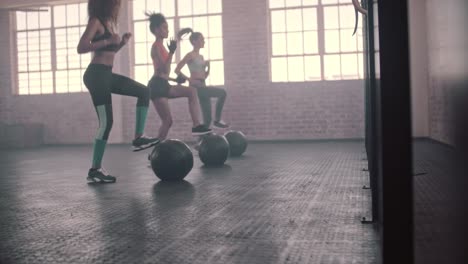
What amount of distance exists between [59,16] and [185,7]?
11.3 feet

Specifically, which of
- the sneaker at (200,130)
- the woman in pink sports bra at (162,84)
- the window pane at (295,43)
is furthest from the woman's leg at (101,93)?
→ the window pane at (295,43)

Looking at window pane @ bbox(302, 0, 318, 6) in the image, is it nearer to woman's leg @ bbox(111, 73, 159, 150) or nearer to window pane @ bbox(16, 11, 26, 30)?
woman's leg @ bbox(111, 73, 159, 150)

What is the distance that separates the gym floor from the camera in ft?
6.21

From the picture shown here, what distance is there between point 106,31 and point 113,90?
54cm

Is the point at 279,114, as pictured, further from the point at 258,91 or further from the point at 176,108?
the point at 176,108

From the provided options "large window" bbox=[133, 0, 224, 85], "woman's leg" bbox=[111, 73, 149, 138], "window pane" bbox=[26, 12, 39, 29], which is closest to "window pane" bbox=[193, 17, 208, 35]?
"large window" bbox=[133, 0, 224, 85]

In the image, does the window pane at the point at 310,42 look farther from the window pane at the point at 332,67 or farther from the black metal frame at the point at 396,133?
the black metal frame at the point at 396,133

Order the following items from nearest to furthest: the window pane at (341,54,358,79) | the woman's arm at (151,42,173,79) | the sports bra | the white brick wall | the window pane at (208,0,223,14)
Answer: the woman's arm at (151,42,173,79) → the sports bra → the white brick wall → the window pane at (341,54,358,79) → the window pane at (208,0,223,14)

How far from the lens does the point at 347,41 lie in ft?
34.2

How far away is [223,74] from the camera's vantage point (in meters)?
11.0

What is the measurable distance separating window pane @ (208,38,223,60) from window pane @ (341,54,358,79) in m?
2.71

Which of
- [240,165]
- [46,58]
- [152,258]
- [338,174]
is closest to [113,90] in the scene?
[240,165]

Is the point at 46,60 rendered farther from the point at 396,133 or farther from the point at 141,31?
the point at 396,133

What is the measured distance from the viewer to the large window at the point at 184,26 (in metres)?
11.1
